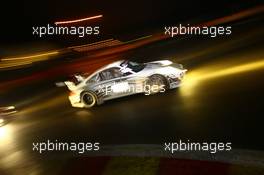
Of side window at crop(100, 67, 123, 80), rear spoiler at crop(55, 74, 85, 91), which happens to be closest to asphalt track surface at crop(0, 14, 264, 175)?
rear spoiler at crop(55, 74, 85, 91)

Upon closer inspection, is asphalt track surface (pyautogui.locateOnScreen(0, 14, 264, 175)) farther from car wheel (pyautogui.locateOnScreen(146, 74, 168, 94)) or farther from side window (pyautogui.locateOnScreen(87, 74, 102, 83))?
side window (pyautogui.locateOnScreen(87, 74, 102, 83))

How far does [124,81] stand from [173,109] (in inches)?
28.1

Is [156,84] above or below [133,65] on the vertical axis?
below

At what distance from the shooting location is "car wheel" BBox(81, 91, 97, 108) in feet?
18.2

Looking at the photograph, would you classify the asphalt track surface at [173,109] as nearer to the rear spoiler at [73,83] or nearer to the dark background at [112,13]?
the rear spoiler at [73,83]

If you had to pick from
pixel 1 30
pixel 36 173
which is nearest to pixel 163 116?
pixel 36 173

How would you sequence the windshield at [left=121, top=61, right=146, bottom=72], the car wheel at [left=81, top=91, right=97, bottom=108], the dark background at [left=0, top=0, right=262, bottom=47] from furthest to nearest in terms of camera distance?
the car wheel at [left=81, top=91, right=97, bottom=108] → the windshield at [left=121, top=61, right=146, bottom=72] → the dark background at [left=0, top=0, right=262, bottom=47]

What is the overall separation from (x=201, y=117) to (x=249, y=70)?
2.69 ft

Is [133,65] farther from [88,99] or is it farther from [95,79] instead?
[88,99]

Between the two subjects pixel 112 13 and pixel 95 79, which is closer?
pixel 112 13

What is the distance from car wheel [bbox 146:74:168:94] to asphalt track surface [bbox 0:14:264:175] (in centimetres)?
8

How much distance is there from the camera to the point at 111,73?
5.36 m

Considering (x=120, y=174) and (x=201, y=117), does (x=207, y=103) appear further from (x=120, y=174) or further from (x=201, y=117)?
(x=120, y=174)

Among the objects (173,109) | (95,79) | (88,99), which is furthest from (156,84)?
(88,99)
